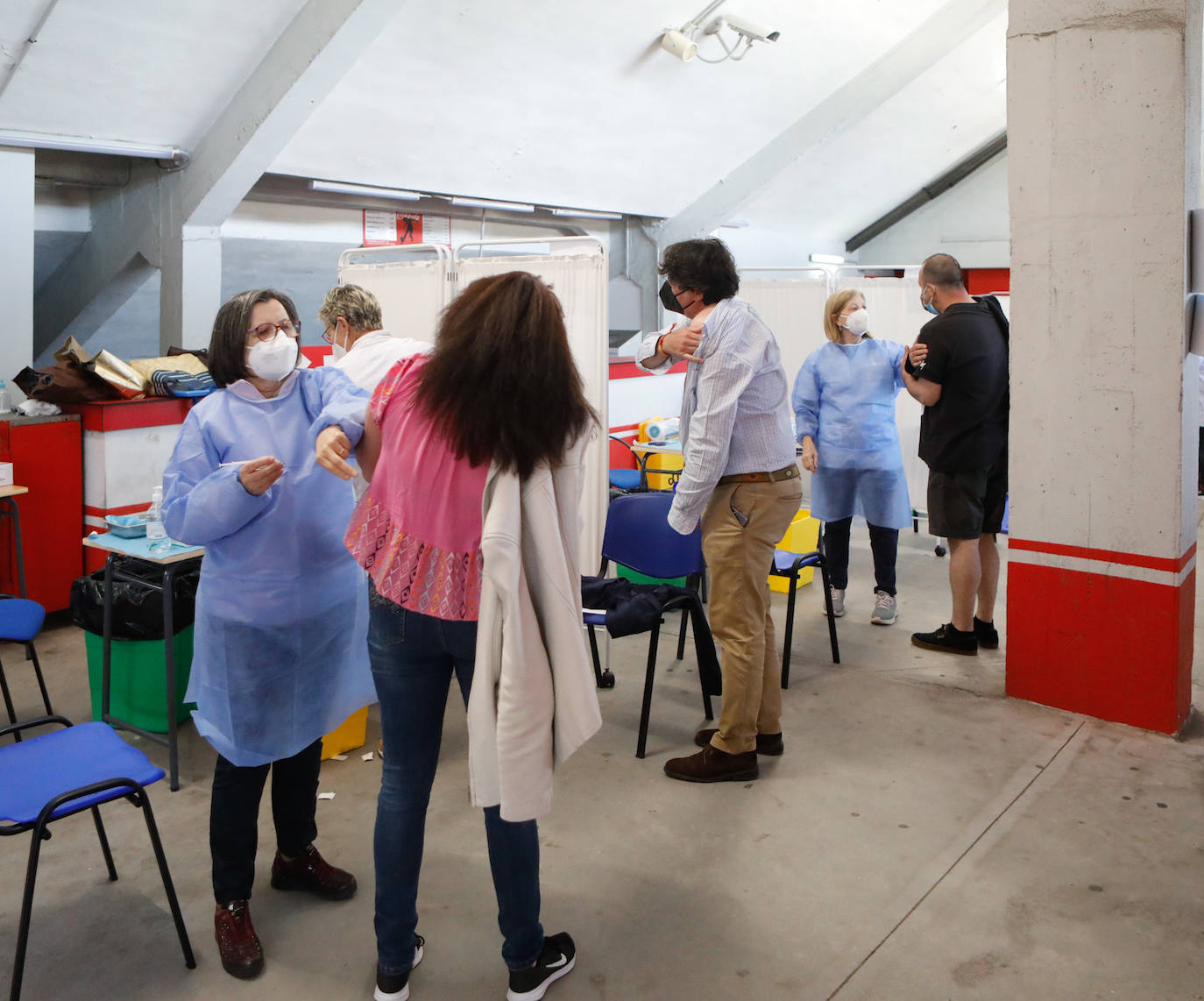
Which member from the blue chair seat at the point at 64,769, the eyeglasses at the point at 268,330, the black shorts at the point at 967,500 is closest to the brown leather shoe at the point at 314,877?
the blue chair seat at the point at 64,769

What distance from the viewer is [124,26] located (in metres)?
4.02

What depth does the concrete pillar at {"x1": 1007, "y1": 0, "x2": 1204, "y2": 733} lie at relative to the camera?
2865 millimetres

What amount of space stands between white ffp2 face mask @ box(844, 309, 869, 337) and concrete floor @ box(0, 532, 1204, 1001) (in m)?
1.56

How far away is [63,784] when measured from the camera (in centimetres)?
179

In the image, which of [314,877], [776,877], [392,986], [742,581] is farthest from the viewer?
[742,581]

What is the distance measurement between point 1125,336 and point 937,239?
29.0ft

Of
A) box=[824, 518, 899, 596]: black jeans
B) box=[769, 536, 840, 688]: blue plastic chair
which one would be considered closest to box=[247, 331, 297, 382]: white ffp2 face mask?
box=[769, 536, 840, 688]: blue plastic chair

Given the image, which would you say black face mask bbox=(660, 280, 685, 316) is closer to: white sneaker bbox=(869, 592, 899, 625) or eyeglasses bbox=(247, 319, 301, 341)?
eyeglasses bbox=(247, 319, 301, 341)

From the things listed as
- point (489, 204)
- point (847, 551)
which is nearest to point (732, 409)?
point (847, 551)

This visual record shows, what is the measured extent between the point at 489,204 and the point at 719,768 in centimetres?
508

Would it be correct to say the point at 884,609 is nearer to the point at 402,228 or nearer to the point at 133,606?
the point at 133,606

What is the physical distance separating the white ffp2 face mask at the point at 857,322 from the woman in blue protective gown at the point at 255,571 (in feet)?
8.29

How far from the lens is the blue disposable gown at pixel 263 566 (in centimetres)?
191

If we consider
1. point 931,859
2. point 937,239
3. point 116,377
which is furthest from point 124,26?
point 937,239
